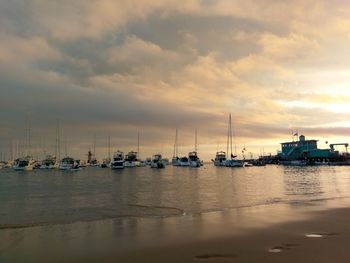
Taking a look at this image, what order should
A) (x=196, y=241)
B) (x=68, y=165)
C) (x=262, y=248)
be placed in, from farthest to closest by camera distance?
(x=68, y=165), (x=196, y=241), (x=262, y=248)

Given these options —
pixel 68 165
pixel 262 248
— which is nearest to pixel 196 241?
pixel 262 248

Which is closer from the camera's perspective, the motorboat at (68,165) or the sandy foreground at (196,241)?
the sandy foreground at (196,241)

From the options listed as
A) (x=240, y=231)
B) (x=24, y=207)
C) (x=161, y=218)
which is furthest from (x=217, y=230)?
(x=24, y=207)

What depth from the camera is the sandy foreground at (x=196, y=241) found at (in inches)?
650

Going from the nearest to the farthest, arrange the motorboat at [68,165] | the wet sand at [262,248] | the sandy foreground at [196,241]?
1. the wet sand at [262,248]
2. the sandy foreground at [196,241]
3. the motorboat at [68,165]

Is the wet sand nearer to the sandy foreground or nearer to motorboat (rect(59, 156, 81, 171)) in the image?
the sandy foreground

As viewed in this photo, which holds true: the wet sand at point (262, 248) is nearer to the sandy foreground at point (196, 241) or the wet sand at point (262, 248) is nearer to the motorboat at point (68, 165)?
the sandy foreground at point (196, 241)

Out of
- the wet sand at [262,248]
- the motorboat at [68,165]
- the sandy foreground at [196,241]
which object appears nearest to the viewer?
the wet sand at [262,248]

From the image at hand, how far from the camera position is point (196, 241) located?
19.6m

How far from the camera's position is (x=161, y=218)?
94.8 ft

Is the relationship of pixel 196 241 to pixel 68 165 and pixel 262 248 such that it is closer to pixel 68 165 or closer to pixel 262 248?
pixel 262 248

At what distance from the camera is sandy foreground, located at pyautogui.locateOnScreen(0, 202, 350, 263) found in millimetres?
16500

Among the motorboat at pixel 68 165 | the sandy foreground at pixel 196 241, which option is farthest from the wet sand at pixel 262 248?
the motorboat at pixel 68 165

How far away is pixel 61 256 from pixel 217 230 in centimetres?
936
